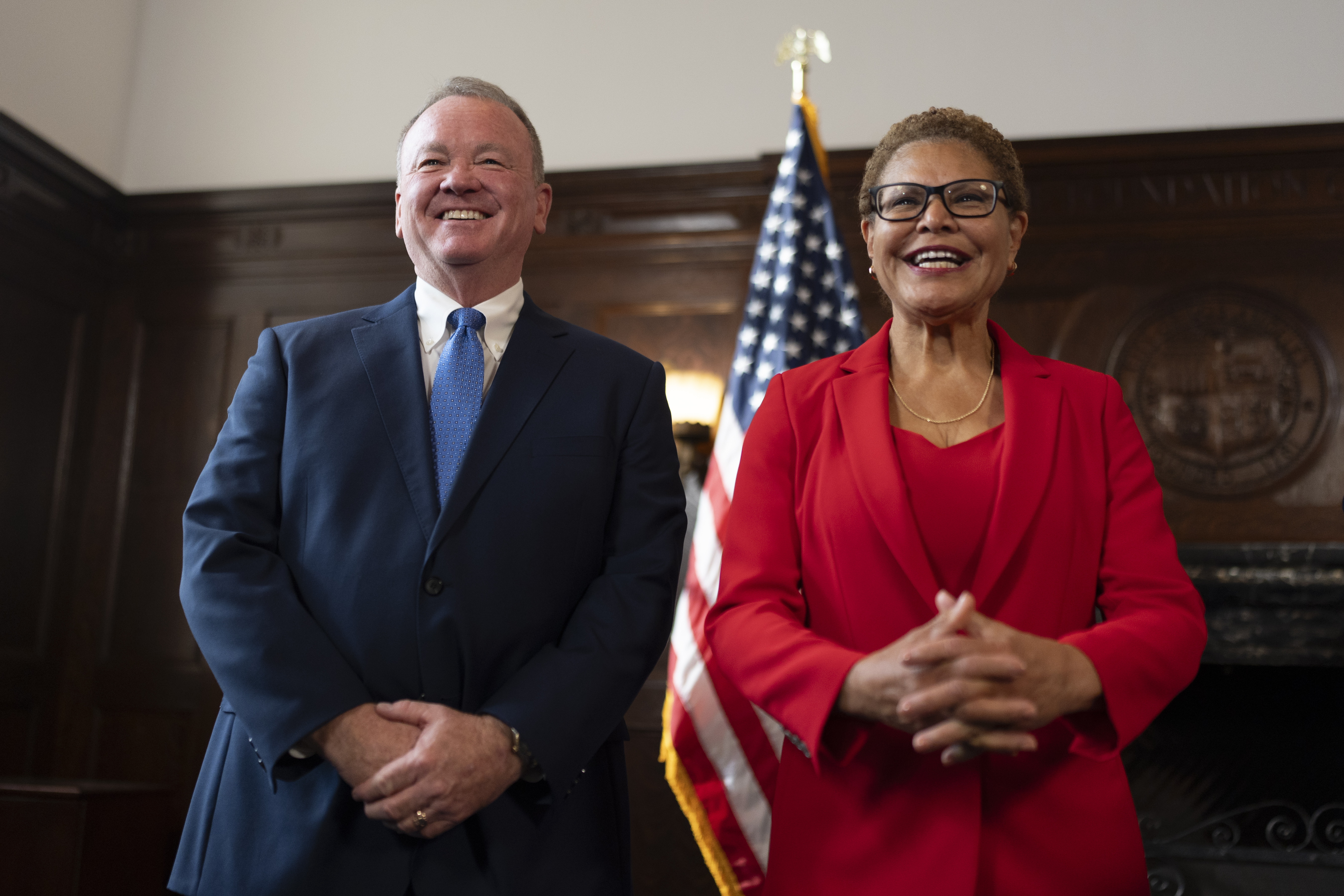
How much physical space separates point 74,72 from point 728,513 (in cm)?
472

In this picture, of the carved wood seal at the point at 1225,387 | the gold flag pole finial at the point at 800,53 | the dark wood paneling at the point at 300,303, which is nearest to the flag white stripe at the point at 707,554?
the gold flag pole finial at the point at 800,53

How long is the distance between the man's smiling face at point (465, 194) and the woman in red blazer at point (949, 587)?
21.7 inches

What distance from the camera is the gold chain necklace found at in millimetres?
1629

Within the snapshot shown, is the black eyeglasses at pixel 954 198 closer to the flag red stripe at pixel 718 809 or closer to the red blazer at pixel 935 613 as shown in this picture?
the red blazer at pixel 935 613

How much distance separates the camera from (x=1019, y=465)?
1.49 meters

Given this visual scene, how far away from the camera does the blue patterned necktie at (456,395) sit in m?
1.68

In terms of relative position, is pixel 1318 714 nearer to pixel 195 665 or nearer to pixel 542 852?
pixel 542 852

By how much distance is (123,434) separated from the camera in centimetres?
553

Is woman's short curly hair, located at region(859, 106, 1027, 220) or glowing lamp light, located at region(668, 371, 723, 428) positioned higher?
glowing lamp light, located at region(668, 371, 723, 428)

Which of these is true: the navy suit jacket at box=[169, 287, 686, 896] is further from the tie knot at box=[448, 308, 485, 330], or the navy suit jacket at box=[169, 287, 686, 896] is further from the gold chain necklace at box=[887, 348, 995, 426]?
the gold chain necklace at box=[887, 348, 995, 426]

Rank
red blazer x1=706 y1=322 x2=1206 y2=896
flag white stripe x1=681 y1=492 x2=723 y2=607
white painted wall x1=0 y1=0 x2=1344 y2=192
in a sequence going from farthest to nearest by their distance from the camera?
1. white painted wall x1=0 y1=0 x2=1344 y2=192
2. flag white stripe x1=681 y1=492 x2=723 y2=607
3. red blazer x1=706 y1=322 x2=1206 y2=896

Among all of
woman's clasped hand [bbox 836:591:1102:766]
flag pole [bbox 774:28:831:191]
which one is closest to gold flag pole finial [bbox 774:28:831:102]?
flag pole [bbox 774:28:831:191]

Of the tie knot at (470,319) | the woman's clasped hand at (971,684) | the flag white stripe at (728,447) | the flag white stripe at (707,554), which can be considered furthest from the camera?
the flag white stripe at (728,447)

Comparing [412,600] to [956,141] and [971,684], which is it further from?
[956,141]
